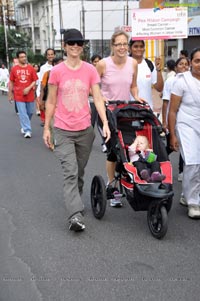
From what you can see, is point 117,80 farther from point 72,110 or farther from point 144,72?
point 144,72

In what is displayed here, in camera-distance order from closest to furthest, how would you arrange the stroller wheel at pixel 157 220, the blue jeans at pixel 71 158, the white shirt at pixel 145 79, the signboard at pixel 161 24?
the stroller wheel at pixel 157 220, the blue jeans at pixel 71 158, the white shirt at pixel 145 79, the signboard at pixel 161 24

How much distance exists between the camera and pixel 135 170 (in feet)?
13.6

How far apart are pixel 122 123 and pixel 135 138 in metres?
0.22

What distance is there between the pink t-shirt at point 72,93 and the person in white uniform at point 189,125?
929mm

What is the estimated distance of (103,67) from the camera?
4.72 m

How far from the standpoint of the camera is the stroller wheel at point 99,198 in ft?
14.8

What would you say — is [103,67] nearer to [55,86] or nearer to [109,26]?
[55,86]

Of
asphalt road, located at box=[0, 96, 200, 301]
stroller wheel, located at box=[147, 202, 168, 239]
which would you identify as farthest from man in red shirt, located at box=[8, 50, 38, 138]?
stroller wheel, located at box=[147, 202, 168, 239]

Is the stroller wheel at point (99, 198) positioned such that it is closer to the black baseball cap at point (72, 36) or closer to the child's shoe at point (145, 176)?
the child's shoe at point (145, 176)

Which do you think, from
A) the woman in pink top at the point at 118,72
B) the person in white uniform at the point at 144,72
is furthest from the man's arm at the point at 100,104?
the person in white uniform at the point at 144,72

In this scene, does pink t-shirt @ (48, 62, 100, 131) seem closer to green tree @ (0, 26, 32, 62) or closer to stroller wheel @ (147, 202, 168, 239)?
stroller wheel @ (147, 202, 168, 239)

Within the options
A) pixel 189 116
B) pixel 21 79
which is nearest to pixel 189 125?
pixel 189 116

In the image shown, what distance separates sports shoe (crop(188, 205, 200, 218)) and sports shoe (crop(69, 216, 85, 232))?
1.20 metres

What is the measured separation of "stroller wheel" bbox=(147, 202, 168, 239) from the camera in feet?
13.0
